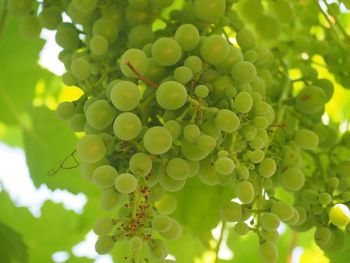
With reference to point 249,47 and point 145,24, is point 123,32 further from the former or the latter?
point 249,47

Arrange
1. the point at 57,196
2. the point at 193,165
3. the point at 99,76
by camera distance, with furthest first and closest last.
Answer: the point at 57,196, the point at 99,76, the point at 193,165

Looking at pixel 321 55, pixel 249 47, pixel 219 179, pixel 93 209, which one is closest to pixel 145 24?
pixel 249 47

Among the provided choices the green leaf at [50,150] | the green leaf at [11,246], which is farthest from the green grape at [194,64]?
the green leaf at [11,246]

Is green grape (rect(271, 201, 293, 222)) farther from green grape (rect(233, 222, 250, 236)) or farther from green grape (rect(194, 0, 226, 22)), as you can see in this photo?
green grape (rect(194, 0, 226, 22))

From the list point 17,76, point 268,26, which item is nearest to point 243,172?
point 268,26

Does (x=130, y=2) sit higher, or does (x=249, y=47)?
(x=130, y=2)

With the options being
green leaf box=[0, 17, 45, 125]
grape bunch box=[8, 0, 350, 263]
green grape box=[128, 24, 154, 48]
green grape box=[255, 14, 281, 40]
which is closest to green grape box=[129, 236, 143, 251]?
grape bunch box=[8, 0, 350, 263]
